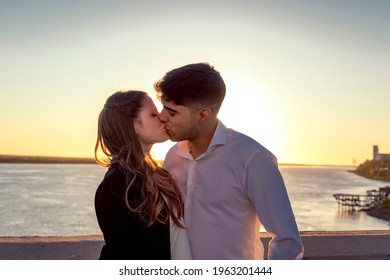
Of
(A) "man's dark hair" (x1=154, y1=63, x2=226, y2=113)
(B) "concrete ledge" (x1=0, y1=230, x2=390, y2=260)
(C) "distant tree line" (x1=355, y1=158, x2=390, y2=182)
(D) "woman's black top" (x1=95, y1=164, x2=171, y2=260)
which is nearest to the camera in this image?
(D) "woman's black top" (x1=95, y1=164, x2=171, y2=260)

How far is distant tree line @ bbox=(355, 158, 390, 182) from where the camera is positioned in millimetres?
138200

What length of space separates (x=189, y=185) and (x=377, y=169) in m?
157

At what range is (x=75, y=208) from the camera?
61.0 meters

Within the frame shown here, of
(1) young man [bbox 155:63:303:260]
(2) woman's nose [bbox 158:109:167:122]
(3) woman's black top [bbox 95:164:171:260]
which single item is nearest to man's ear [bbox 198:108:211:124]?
(1) young man [bbox 155:63:303:260]

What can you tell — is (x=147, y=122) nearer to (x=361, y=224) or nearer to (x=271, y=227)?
(x=271, y=227)

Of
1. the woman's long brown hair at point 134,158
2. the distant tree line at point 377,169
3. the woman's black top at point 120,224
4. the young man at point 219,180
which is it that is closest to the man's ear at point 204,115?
the young man at point 219,180

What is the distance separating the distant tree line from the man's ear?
447ft

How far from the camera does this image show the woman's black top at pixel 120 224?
2465 mm

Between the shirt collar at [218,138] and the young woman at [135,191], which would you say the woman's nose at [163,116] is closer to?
the young woman at [135,191]

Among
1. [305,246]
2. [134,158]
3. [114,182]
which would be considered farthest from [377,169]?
[114,182]

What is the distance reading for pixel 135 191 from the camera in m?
2.51

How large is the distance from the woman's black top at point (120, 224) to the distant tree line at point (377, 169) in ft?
448

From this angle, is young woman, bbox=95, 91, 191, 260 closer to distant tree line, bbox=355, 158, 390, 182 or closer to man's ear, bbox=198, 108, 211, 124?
man's ear, bbox=198, 108, 211, 124
